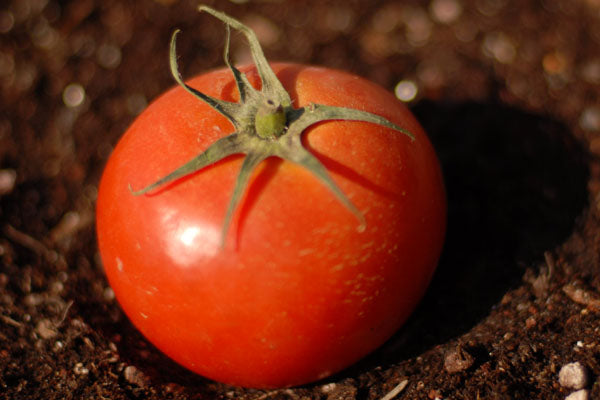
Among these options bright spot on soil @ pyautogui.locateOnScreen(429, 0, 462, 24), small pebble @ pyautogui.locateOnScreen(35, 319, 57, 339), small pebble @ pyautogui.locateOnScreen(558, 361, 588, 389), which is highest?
bright spot on soil @ pyautogui.locateOnScreen(429, 0, 462, 24)

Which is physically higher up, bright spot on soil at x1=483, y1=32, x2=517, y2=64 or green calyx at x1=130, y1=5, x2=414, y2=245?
green calyx at x1=130, y1=5, x2=414, y2=245

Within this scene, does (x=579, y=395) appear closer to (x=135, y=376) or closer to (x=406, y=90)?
(x=135, y=376)

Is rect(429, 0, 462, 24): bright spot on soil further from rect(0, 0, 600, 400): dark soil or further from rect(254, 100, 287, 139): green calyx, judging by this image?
rect(254, 100, 287, 139): green calyx

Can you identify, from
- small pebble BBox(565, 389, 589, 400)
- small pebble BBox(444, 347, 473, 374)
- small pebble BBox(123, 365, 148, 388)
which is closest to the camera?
small pebble BBox(565, 389, 589, 400)

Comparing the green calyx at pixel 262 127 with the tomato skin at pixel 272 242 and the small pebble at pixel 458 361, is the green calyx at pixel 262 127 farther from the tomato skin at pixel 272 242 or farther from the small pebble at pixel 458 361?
the small pebble at pixel 458 361

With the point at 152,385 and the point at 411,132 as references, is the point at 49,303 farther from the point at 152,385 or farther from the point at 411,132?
the point at 411,132

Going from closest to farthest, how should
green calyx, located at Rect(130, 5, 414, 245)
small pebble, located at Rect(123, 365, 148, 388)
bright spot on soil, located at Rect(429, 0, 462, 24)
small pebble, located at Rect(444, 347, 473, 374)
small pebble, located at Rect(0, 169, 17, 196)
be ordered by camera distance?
1. green calyx, located at Rect(130, 5, 414, 245)
2. small pebble, located at Rect(444, 347, 473, 374)
3. small pebble, located at Rect(123, 365, 148, 388)
4. small pebble, located at Rect(0, 169, 17, 196)
5. bright spot on soil, located at Rect(429, 0, 462, 24)

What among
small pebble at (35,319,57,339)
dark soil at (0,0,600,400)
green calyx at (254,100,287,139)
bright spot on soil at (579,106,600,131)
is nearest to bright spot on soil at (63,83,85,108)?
dark soil at (0,0,600,400)

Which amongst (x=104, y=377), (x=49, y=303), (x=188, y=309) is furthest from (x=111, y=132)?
(x=188, y=309)
